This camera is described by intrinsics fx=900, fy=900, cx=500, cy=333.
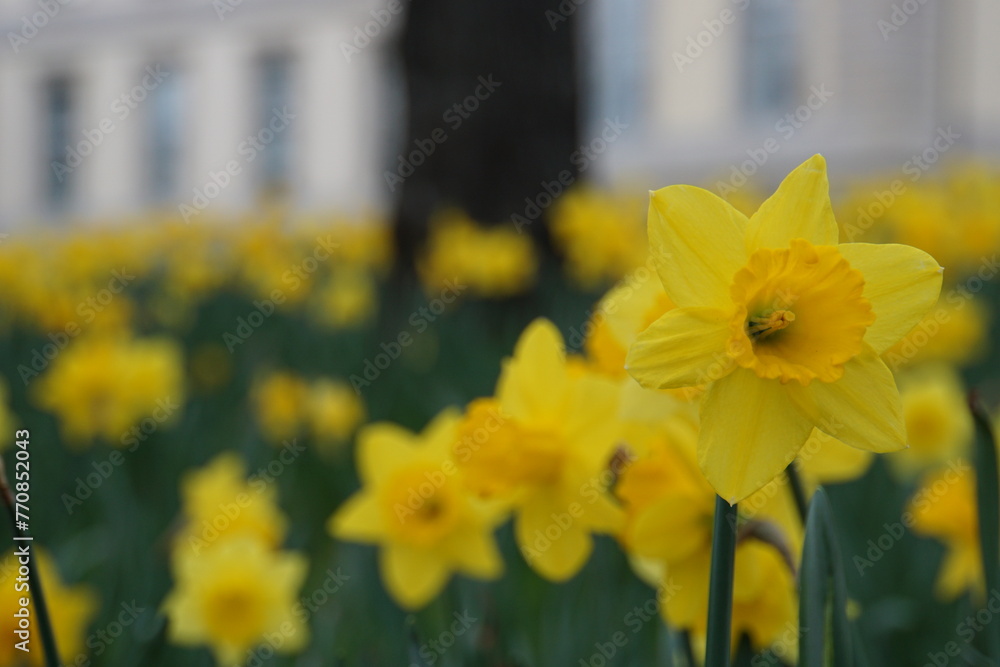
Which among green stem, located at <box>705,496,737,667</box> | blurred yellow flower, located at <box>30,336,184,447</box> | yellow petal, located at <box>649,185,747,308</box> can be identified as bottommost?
blurred yellow flower, located at <box>30,336,184,447</box>

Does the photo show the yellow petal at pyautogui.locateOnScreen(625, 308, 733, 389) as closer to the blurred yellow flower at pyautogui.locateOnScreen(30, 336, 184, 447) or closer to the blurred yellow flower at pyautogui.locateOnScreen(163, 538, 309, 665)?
the blurred yellow flower at pyautogui.locateOnScreen(163, 538, 309, 665)

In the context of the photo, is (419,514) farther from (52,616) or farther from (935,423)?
(935,423)

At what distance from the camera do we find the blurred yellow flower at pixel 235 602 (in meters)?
1.05

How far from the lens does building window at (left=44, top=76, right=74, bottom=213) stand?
2123 cm

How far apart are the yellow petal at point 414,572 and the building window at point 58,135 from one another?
21.6m

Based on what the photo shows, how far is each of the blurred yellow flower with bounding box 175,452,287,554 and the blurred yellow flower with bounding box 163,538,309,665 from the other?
0.07 meters

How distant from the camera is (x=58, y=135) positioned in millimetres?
22469

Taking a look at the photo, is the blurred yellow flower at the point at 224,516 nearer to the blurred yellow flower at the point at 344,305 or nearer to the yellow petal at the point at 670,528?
the yellow petal at the point at 670,528

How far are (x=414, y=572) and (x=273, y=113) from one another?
20.1 metres

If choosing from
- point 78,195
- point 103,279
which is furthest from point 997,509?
point 78,195

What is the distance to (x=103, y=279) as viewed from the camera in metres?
4.61

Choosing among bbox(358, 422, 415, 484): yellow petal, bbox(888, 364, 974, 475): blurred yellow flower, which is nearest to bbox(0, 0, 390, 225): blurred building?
bbox(888, 364, 974, 475): blurred yellow flower

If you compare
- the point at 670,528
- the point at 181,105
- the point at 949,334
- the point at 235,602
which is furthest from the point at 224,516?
the point at 181,105

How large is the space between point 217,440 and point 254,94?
1963 centimetres
